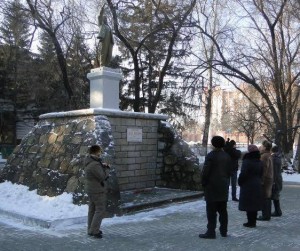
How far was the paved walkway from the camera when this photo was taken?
23.8 ft

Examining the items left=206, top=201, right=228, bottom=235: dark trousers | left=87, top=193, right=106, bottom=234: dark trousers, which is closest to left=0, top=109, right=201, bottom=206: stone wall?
left=87, top=193, right=106, bottom=234: dark trousers

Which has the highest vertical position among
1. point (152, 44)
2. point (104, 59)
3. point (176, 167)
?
point (152, 44)

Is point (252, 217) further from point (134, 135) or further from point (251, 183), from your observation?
point (134, 135)

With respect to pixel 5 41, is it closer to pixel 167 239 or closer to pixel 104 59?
pixel 104 59

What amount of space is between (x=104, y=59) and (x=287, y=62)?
14.1m

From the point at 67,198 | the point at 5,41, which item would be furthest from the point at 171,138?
the point at 5,41

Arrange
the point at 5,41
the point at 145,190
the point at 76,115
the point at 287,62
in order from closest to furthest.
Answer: the point at 76,115, the point at 145,190, the point at 287,62, the point at 5,41

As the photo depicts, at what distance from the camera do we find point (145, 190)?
13.2 metres

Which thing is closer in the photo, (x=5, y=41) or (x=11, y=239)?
(x=11, y=239)

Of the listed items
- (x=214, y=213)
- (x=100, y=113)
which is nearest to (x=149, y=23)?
(x=100, y=113)

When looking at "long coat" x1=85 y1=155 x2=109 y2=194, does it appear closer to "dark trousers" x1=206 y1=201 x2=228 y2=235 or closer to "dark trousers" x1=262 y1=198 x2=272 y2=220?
"dark trousers" x1=206 y1=201 x2=228 y2=235

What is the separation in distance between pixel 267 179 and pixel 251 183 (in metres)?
1.00

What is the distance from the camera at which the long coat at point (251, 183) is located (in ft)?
28.2

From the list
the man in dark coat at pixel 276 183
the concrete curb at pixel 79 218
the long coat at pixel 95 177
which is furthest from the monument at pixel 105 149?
the man in dark coat at pixel 276 183
